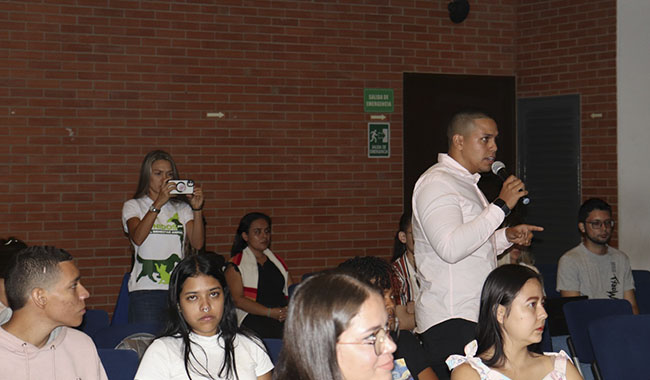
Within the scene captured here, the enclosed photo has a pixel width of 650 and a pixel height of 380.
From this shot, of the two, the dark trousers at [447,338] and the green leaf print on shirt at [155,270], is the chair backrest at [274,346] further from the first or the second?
the green leaf print on shirt at [155,270]

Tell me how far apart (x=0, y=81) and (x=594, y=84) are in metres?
Result: 5.20

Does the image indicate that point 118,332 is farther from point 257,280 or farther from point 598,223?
point 598,223

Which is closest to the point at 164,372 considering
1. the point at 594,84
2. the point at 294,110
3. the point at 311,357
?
the point at 311,357

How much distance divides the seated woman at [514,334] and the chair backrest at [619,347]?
0.78 m

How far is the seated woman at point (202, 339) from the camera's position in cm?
323

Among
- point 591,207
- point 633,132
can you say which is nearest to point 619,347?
point 591,207

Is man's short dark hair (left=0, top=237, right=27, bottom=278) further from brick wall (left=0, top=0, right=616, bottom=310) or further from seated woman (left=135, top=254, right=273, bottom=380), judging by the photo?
brick wall (left=0, top=0, right=616, bottom=310)

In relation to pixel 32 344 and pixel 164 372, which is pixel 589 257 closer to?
pixel 164 372

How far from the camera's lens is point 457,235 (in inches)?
138

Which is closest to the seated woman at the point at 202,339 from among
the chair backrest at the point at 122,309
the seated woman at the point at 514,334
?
the seated woman at the point at 514,334

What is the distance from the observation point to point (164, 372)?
320 centimetres

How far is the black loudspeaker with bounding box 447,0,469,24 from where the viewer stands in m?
7.83

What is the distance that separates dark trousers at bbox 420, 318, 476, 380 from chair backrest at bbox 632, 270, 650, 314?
10.3ft

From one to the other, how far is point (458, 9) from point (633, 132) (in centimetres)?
198
